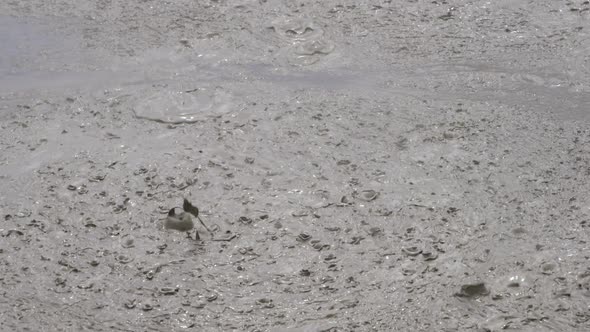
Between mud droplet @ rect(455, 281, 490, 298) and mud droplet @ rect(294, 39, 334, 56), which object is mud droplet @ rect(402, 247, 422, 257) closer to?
mud droplet @ rect(455, 281, 490, 298)

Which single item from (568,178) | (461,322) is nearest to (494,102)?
(568,178)

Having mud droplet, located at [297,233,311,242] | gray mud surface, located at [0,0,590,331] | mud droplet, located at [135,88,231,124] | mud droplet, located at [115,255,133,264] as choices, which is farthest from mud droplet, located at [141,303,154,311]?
mud droplet, located at [135,88,231,124]

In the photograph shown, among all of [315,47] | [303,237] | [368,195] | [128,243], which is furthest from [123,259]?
[315,47]

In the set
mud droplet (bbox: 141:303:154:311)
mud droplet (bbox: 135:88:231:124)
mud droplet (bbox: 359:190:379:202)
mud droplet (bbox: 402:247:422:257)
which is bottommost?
mud droplet (bbox: 141:303:154:311)

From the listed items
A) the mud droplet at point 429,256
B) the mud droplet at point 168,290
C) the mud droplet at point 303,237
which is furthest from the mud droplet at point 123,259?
the mud droplet at point 429,256

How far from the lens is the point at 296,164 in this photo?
2793 millimetres

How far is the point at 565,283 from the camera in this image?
7.34ft

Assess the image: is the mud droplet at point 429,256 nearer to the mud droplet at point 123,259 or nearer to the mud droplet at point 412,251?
the mud droplet at point 412,251

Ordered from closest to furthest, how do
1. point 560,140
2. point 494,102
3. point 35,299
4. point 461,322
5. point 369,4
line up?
point 461,322
point 35,299
point 560,140
point 494,102
point 369,4

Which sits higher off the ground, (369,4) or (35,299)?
(369,4)

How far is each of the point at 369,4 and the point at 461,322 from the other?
6.71ft

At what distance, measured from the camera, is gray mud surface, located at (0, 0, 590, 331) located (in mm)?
2258

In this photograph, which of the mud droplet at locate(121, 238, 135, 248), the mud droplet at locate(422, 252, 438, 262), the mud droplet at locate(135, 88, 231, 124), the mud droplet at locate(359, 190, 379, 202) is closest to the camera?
the mud droplet at locate(422, 252, 438, 262)

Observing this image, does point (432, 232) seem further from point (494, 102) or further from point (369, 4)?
point (369, 4)
